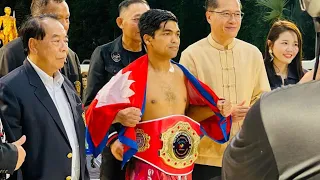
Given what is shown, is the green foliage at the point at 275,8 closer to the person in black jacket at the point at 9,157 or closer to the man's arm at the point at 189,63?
the man's arm at the point at 189,63

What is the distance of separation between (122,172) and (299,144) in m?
1.74

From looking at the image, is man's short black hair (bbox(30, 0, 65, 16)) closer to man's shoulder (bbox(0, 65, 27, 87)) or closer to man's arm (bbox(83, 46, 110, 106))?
man's arm (bbox(83, 46, 110, 106))

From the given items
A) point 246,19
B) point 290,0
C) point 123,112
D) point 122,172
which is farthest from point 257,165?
point 290,0

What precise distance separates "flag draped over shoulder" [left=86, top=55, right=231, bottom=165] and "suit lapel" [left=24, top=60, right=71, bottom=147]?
0.18 meters

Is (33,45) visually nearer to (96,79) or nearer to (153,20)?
(153,20)

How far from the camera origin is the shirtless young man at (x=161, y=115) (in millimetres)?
2242

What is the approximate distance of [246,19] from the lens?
891 centimetres

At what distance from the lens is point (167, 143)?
88.4 inches

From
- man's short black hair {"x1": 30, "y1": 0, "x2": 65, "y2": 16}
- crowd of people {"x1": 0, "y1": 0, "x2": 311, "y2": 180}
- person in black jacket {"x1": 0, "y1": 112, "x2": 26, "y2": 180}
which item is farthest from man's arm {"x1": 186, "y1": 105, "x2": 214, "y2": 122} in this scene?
man's short black hair {"x1": 30, "y1": 0, "x2": 65, "y2": 16}

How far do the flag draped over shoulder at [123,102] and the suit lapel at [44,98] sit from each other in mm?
178

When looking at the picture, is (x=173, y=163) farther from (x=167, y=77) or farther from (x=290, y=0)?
(x=290, y=0)

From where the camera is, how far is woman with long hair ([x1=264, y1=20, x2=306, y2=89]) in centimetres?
315

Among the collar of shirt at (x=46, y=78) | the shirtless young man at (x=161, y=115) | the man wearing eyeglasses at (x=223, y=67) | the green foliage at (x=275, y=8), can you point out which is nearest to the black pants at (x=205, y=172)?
the man wearing eyeglasses at (x=223, y=67)

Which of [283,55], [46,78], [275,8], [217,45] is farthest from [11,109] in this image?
[275,8]
